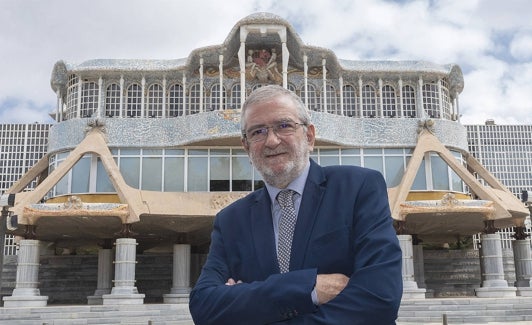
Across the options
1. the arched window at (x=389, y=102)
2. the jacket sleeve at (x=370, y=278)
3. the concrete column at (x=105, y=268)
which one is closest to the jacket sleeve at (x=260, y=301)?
the jacket sleeve at (x=370, y=278)

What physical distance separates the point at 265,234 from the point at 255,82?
96.4 ft

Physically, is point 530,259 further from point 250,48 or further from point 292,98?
point 292,98

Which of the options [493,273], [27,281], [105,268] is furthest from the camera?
[105,268]

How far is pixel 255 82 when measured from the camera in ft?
105

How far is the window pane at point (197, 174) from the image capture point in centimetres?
2898

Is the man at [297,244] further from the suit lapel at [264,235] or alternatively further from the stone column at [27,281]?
the stone column at [27,281]

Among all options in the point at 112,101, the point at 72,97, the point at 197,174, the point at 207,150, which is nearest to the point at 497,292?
the point at 197,174

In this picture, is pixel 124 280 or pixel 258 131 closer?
pixel 258 131

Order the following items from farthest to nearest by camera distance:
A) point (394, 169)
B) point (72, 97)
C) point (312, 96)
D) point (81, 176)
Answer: point (312, 96) → point (72, 97) → point (394, 169) → point (81, 176)

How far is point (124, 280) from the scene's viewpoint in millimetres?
24984

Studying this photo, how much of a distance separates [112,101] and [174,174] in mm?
6074

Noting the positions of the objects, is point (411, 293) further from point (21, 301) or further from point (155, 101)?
point (155, 101)

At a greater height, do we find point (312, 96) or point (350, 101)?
point (312, 96)

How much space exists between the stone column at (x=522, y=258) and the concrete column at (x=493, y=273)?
102 inches
